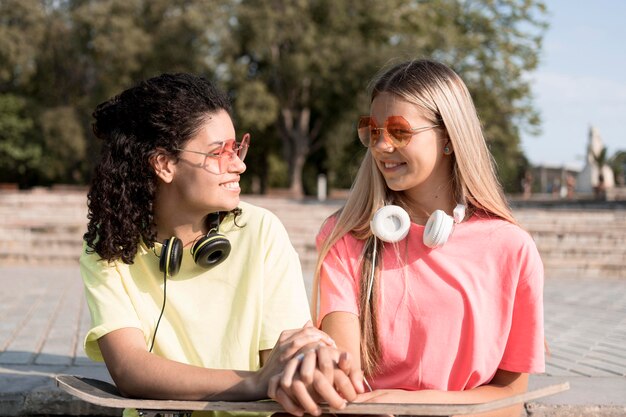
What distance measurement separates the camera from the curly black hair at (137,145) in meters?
2.49

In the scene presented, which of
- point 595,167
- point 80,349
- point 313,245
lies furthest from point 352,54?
point 80,349

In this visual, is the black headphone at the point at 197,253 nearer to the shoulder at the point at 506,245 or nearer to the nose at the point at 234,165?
the nose at the point at 234,165

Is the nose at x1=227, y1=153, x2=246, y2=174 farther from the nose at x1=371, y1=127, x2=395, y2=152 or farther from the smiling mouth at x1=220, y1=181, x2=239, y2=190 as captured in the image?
the nose at x1=371, y1=127, x2=395, y2=152

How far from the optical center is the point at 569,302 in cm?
830

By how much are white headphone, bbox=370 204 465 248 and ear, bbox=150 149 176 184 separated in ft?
2.29

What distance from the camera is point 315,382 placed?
1.88 m

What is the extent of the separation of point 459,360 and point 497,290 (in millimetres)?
251

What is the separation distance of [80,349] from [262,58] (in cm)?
3092

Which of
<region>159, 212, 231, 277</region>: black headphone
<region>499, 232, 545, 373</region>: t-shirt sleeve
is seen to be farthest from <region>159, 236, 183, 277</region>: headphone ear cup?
<region>499, 232, 545, 373</region>: t-shirt sleeve

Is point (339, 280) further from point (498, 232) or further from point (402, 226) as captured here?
point (498, 232)

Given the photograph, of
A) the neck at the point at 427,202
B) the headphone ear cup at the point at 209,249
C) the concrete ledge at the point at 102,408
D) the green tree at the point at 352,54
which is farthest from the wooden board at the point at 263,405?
the green tree at the point at 352,54

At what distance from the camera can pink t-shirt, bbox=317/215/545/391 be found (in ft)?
7.77

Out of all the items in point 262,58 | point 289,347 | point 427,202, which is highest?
point 262,58

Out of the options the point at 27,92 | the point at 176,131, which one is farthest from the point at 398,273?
the point at 27,92
